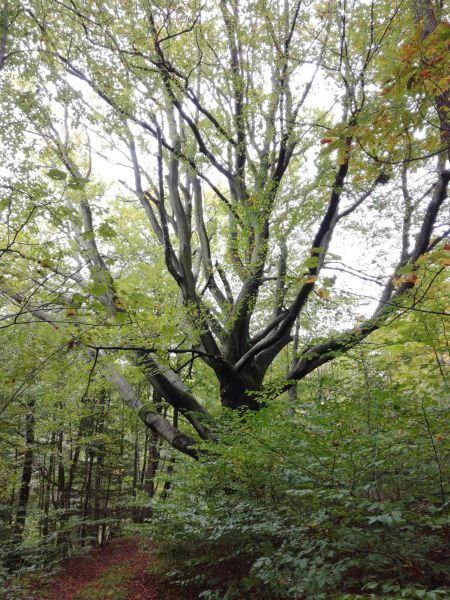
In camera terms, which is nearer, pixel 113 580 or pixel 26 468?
pixel 113 580

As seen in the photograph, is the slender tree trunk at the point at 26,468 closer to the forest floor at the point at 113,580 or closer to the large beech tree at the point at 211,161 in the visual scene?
the forest floor at the point at 113,580

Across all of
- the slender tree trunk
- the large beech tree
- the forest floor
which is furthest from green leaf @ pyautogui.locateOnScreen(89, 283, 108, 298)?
the slender tree trunk

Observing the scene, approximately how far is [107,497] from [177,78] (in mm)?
12751

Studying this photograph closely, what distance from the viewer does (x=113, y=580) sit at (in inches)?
306

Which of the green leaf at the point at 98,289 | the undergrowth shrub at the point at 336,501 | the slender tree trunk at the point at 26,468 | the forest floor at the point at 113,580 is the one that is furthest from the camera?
the slender tree trunk at the point at 26,468

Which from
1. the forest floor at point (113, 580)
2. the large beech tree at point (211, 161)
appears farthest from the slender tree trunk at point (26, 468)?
the large beech tree at point (211, 161)

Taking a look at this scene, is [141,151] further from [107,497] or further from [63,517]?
[63,517]

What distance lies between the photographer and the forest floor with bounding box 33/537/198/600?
611 cm

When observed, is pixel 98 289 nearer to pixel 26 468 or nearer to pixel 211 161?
pixel 211 161

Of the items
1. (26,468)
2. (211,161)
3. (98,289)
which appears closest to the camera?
(98,289)

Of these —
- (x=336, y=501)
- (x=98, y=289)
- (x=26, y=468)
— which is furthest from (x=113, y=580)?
(x=98, y=289)

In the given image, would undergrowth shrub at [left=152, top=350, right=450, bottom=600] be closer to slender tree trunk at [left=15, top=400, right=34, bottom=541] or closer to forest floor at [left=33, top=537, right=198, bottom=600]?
forest floor at [left=33, top=537, right=198, bottom=600]

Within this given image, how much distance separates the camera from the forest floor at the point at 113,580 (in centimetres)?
611

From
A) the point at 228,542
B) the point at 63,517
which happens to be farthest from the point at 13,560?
the point at 228,542
